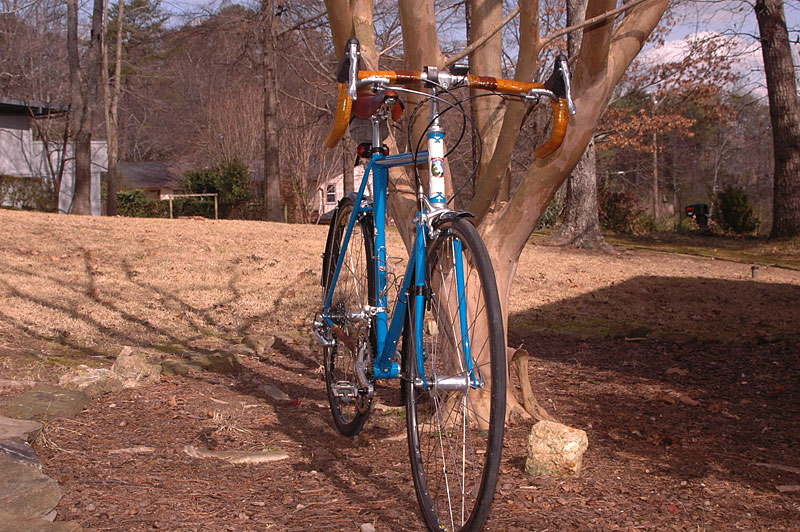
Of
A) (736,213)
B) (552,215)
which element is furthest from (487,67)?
(552,215)

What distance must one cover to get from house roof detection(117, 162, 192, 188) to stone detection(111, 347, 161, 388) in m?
40.2

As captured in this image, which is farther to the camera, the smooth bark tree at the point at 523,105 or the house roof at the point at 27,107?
the house roof at the point at 27,107

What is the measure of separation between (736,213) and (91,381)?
19289 mm

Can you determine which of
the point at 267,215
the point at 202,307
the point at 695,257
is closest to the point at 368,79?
the point at 202,307

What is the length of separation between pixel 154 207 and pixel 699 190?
44455 millimetres

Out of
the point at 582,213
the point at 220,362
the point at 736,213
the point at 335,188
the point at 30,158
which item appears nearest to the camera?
the point at 220,362

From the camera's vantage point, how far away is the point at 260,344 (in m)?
6.13

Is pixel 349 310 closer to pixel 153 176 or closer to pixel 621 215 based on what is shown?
pixel 621 215

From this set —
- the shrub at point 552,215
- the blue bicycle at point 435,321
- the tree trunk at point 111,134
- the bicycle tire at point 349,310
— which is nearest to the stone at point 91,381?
the bicycle tire at point 349,310

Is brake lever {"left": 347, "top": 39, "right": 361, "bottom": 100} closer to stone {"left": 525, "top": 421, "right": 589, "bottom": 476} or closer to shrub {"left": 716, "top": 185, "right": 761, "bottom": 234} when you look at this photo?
stone {"left": 525, "top": 421, "right": 589, "bottom": 476}

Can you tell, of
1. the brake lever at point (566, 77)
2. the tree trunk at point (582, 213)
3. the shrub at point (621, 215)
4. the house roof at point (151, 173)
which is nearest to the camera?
the brake lever at point (566, 77)

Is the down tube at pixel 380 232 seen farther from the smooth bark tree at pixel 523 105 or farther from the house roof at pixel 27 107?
the house roof at pixel 27 107

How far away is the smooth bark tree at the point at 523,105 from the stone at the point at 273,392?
1364 mm

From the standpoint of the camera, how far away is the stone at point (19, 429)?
129 inches
